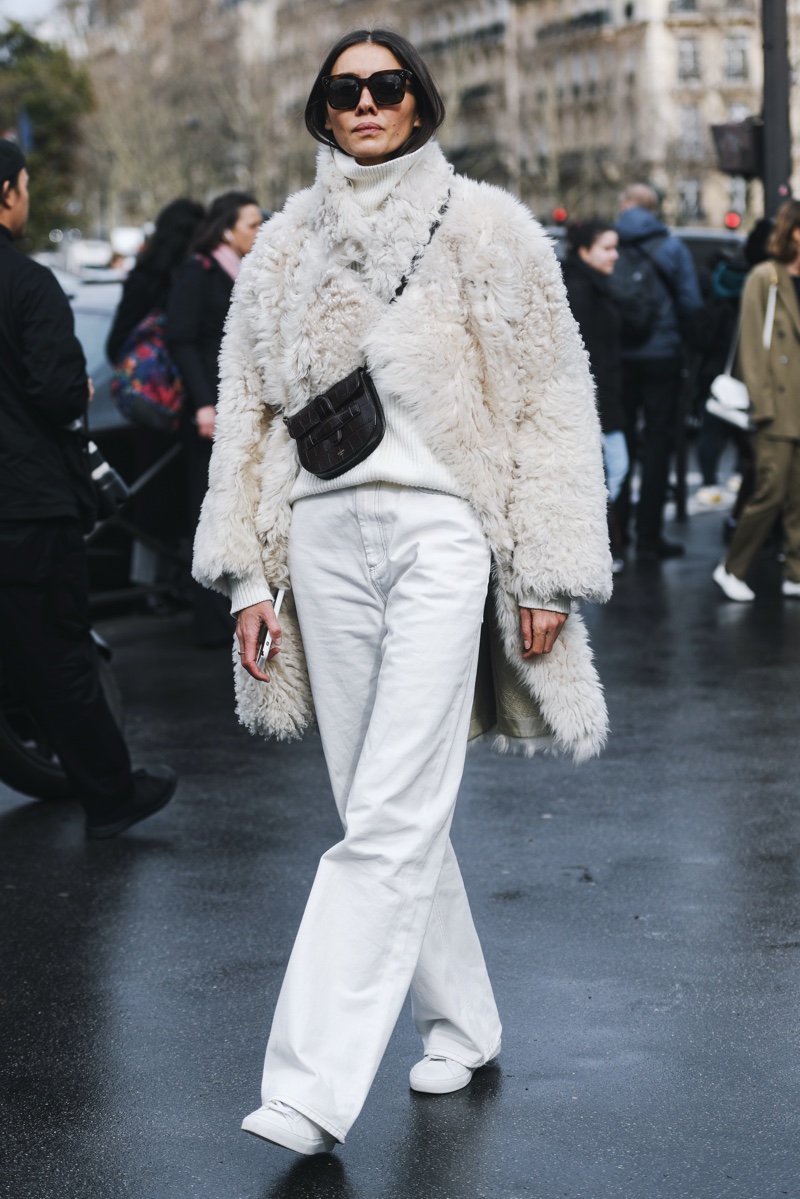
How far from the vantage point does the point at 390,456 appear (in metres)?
3.46

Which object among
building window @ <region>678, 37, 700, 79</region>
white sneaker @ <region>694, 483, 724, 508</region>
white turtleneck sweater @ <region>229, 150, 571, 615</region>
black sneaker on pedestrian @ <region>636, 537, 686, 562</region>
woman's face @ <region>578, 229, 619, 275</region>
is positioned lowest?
building window @ <region>678, 37, 700, 79</region>

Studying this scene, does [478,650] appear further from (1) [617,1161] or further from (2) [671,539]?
(2) [671,539]

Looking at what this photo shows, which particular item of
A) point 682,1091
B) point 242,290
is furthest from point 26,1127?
point 242,290

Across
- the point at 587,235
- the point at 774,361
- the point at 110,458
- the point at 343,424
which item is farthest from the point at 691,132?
the point at 343,424

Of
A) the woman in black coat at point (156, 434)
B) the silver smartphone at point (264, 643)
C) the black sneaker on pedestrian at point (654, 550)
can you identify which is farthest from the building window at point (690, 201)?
the silver smartphone at point (264, 643)

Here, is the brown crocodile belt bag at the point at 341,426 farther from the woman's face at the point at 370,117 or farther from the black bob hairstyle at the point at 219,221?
the black bob hairstyle at the point at 219,221

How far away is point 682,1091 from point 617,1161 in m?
0.36

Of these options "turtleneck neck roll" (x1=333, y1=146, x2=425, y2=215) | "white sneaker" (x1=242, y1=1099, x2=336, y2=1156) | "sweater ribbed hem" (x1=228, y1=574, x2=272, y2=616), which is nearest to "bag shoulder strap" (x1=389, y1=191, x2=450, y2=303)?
"turtleneck neck roll" (x1=333, y1=146, x2=425, y2=215)

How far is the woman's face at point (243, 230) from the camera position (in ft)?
29.2

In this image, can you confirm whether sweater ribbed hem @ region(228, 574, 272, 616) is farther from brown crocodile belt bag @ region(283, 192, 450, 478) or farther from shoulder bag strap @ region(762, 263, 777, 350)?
shoulder bag strap @ region(762, 263, 777, 350)

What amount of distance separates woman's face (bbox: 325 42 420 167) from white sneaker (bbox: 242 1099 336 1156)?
1712mm

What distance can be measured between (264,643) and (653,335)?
762 centimetres

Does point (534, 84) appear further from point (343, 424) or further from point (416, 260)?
point (343, 424)

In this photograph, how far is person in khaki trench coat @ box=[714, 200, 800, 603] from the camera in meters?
9.44
